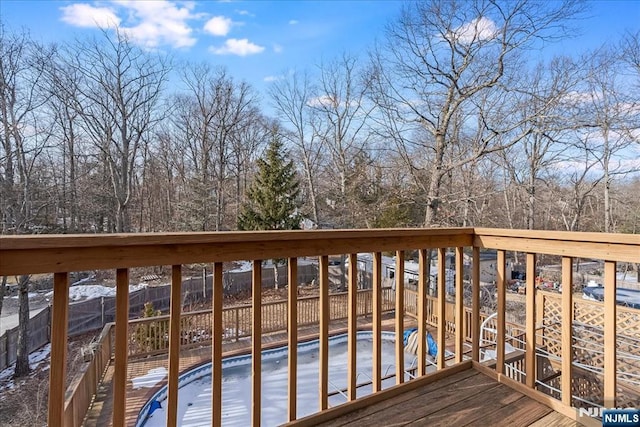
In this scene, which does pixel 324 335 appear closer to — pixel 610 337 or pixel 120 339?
pixel 120 339

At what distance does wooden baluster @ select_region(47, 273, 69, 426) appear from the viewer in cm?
106

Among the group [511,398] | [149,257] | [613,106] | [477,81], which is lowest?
[511,398]

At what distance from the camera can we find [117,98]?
11.9m

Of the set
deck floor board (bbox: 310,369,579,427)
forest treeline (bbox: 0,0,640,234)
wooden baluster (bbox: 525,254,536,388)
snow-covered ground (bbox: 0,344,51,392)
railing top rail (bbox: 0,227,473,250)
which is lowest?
snow-covered ground (bbox: 0,344,51,392)

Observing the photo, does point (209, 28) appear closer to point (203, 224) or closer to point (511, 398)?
point (203, 224)

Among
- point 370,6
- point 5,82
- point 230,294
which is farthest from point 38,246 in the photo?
point 230,294

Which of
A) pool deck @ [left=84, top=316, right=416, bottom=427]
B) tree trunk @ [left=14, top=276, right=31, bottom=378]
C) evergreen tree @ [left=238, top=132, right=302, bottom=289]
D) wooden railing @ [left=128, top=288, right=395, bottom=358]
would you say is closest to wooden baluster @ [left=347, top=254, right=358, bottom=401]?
pool deck @ [left=84, top=316, right=416, bottom=427]

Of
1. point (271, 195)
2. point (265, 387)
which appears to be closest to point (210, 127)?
point (271, 195)

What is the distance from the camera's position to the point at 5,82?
8.17 m

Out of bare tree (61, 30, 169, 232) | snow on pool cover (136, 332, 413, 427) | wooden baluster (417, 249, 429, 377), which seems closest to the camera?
wooden baluster (417, 249, 429, 377)

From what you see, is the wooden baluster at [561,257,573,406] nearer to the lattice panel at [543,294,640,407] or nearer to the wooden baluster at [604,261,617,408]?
the wooden baluster at [604,261,617,408]

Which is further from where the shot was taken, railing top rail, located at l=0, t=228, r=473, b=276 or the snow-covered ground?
the snow-covered ground

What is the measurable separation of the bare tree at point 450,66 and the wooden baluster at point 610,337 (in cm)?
821

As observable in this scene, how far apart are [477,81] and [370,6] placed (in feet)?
11.7
